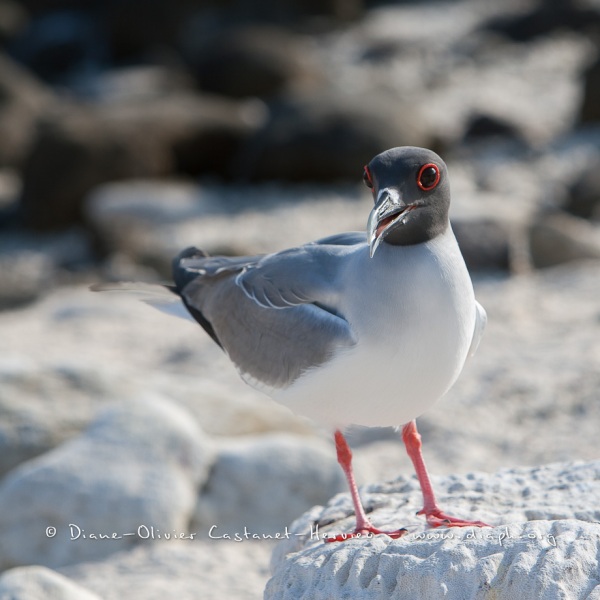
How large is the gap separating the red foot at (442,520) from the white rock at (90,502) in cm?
203

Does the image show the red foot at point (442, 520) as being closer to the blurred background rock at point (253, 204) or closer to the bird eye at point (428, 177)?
the bird eye at point (428, 177)

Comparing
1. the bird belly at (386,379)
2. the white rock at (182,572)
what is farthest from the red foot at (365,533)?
the white rock at (182,572)

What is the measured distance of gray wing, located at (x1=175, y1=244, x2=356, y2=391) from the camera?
3.67m

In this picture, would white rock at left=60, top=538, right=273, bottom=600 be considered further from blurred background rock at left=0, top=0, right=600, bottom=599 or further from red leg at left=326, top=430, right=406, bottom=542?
red leg at left=326, top=430, right=406, bottom=542

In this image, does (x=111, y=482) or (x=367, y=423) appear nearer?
(x=367, y=423)

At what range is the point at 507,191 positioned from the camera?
493 inches

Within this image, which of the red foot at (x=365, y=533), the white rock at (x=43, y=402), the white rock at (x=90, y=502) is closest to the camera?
the red foot at (x=365, y=533)

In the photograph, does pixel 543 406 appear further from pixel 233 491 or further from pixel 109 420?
pixel 109 420

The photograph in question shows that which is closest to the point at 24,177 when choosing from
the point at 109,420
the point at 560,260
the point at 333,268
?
the point at 560,260

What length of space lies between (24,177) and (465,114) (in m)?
6.22

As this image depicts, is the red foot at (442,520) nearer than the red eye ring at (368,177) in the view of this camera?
No

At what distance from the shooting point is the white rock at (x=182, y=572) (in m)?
5.03

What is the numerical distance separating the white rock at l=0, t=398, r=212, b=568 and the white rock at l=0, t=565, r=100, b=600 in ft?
4.10

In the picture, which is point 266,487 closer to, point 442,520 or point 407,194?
point 442,520
